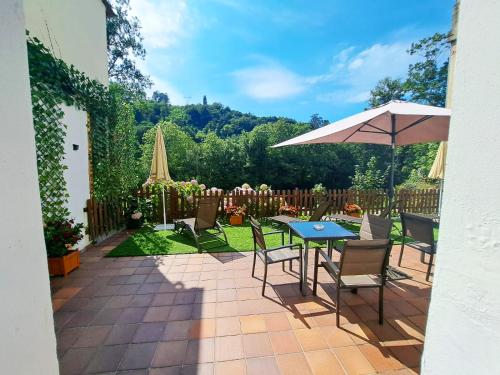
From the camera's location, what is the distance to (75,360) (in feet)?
6.82

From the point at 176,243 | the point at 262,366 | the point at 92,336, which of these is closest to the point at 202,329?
the point at 262,366

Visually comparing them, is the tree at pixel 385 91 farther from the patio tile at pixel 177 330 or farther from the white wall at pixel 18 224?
the white wall at pixel 18 224

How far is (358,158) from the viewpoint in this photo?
29.8 meters

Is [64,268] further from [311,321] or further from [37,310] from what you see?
[311,321]

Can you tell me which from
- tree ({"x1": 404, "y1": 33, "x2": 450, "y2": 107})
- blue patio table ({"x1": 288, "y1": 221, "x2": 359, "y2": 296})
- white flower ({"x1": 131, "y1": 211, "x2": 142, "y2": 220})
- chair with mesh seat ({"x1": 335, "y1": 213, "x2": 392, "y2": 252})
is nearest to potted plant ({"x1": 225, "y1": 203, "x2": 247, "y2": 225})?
white flower ({"x1": 131, "y1": 211, "x2": 142, "y2": 220})

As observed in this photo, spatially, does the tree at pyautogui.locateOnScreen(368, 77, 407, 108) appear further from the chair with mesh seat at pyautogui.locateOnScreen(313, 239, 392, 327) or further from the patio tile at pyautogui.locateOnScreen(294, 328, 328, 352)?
the patio tile at pyautogui.locateOnScreen(294, 328, 328, 352)

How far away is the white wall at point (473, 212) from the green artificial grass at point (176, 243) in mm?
4200

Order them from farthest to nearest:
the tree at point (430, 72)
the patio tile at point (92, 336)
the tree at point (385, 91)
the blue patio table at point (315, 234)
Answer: the tree at point (385, 91)
the tree at point (430, 72)
the blue patio table at point (315, 234)
the patio tile at point (92, 336)

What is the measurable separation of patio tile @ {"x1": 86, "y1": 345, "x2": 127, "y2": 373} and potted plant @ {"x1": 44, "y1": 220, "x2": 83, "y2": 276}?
220cm

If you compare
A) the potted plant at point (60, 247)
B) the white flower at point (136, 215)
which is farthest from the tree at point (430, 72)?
the potted plant at point (60, 247)

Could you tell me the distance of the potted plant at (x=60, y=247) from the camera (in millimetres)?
3709

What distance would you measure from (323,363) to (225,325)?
1007 mm

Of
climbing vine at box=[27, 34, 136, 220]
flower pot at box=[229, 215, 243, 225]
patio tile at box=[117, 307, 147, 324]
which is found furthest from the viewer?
flower pot at box=[229, 215, 243, 225]

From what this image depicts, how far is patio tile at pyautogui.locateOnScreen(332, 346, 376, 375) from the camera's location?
1965 mm
